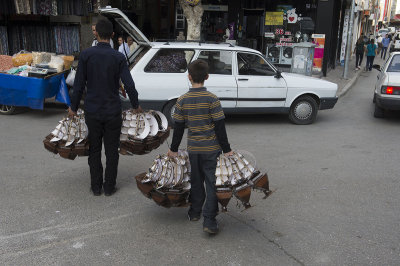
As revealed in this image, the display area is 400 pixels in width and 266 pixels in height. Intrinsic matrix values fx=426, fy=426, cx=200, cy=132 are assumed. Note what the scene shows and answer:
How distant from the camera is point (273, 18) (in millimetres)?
16609

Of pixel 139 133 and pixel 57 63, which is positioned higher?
pixel 57 63

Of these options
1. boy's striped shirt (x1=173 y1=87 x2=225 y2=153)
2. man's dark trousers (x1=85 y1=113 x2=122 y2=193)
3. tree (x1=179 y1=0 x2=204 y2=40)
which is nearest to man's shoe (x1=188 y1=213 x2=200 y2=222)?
boy's striped shirt (x1=173 y1=87 x2=225 y2=153)

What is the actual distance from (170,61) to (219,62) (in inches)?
37.6

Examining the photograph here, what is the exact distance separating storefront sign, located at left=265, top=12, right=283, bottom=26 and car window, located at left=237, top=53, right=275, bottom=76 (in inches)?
347

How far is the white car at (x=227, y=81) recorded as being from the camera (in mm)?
7949

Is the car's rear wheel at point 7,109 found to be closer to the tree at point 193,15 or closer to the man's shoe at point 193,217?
the tree at point 193,15

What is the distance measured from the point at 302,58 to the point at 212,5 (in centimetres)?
498

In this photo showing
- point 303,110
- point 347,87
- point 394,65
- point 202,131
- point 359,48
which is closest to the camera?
point 202,131

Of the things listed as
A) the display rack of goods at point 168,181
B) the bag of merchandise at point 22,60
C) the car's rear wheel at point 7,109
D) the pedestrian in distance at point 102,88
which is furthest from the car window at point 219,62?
the display rack of goods at point 168,181

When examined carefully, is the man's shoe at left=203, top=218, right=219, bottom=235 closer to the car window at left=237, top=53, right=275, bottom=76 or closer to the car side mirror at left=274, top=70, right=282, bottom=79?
the car window at left=237, top=53, right=275, bottom=76

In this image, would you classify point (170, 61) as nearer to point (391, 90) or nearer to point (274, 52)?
point (391, 90)

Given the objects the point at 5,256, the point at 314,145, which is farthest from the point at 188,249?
the point at 314,145

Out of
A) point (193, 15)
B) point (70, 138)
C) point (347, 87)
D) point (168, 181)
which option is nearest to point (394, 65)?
point (347, 87)

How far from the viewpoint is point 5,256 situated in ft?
11.7
